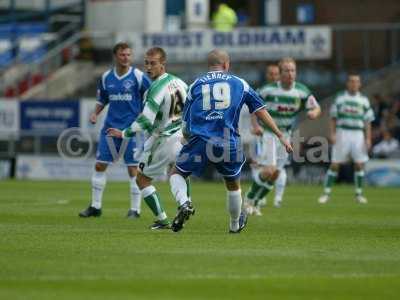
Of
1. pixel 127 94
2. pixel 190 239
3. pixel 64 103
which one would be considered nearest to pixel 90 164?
pixel 64 103

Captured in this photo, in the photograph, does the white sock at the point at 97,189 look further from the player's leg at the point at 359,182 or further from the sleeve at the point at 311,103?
the player's leg at the point at 359,182

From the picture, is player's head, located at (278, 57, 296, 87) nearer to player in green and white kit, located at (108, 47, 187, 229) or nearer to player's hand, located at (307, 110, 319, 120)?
player's hand, located at (307, 110, 319, 120)

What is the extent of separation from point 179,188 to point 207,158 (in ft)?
1.58

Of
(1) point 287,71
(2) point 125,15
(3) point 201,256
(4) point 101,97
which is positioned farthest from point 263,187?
(2) point 125,15

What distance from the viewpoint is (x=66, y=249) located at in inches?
461

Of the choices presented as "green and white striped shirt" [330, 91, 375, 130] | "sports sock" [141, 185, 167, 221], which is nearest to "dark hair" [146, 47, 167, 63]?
"sports sock" [141, 185, 167, 221]

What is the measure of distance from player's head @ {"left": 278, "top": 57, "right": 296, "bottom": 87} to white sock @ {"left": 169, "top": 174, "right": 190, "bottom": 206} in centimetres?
589

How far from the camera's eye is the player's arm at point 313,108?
60.0 ft

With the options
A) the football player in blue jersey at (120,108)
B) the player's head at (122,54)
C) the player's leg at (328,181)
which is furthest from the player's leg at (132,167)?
the player's leg at (328,181)

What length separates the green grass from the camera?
29.4 ft

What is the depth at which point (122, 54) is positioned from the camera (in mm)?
16578

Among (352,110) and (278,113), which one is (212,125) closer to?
(278,113)

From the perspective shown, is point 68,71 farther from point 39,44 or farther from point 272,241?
point 272,241

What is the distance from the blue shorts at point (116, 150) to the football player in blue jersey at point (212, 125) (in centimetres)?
362
